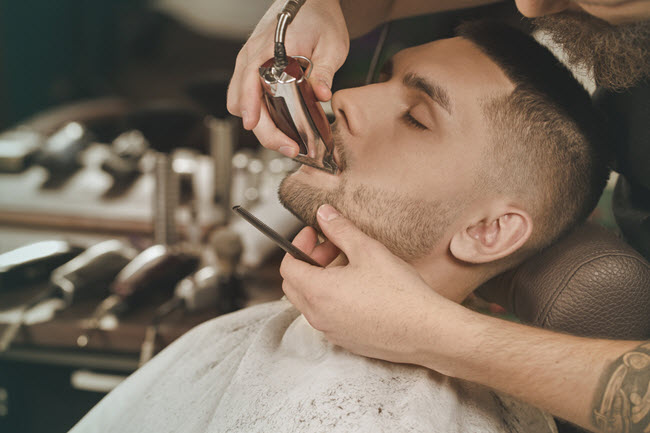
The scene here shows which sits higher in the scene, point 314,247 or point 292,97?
point 292,97

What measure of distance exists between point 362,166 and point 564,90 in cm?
44

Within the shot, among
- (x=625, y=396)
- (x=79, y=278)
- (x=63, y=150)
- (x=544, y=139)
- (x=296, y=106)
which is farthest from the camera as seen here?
(x=63, y=150)

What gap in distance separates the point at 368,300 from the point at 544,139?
19.8 inches

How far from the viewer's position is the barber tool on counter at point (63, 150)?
7.82ft

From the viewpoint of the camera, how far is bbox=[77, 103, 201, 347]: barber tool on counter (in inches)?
68.7

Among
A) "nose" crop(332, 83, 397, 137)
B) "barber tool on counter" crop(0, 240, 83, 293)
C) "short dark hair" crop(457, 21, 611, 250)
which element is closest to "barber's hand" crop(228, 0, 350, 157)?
"nose" crop(332, 83, 397, 137)

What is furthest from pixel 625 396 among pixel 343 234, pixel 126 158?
pixel 126 158

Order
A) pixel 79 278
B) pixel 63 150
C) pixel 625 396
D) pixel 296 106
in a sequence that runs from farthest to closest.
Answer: pixel 63 150, pixel 79 278, pixel 296 106, pixel 625 396

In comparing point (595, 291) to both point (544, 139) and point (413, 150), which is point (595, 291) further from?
point (413, 150)

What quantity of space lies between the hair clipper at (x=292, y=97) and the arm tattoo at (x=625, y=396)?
0.56m

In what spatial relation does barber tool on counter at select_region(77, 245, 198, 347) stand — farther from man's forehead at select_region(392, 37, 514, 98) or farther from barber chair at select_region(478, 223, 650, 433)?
barber chair at select_region(478, 223, 650, 433)

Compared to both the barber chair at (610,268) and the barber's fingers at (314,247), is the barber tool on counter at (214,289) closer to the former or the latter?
the barber's fingers at (314,247)

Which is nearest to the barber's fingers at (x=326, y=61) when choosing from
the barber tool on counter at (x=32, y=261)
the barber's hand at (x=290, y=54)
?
the barber's hand at (x=290, y=54)

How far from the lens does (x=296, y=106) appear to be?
76cm
